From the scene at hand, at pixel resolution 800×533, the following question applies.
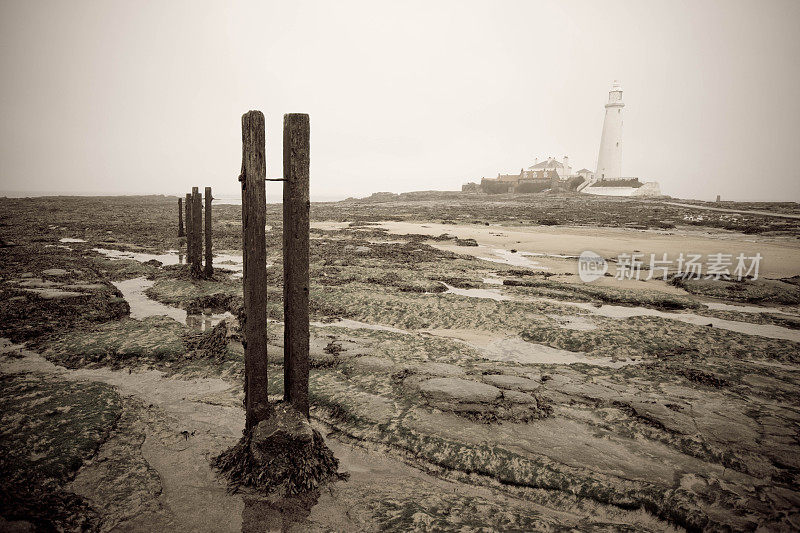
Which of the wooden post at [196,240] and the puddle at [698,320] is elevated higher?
→ the wooden post at [196,240]

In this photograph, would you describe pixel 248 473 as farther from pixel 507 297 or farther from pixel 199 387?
pixel 507 297

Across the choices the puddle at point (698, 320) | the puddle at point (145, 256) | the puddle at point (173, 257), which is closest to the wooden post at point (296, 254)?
the puddle at point (698, 320)

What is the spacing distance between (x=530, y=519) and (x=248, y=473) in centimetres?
236

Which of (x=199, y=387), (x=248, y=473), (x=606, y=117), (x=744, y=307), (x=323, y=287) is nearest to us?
(x=248, y=473)

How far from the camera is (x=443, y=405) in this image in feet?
15.4

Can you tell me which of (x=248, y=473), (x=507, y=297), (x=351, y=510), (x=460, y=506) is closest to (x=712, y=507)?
A: (x=460, y=506)

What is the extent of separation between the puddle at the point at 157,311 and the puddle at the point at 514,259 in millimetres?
10011

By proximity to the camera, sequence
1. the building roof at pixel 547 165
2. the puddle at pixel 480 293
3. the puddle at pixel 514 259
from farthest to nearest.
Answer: the building roof at pixel 547 165 → the puddle at pixel 514 259 → the puddle at pixel 480 293

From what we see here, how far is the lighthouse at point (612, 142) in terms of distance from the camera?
76.8 meters

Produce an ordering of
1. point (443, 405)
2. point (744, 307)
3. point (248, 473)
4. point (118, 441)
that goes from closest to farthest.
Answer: point (248, 473)
point (118, 441)
point (443, 405)
point (744, 307)

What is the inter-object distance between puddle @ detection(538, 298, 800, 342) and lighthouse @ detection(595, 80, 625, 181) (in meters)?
75.6

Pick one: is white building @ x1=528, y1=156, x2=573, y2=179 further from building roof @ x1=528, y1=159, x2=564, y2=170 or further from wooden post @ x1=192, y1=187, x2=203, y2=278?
wooden post @ x1=192, y1=187, x2=203, y2=278

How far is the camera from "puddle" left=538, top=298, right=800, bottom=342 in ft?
25.4

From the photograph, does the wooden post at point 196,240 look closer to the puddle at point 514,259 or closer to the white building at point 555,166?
the puddle at point 514,259
